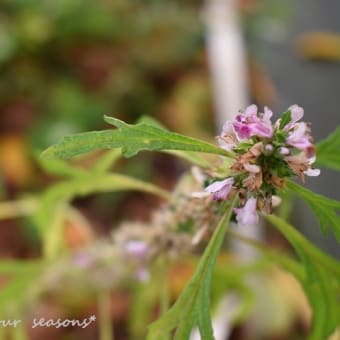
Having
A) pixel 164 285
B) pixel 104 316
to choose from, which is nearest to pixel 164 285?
pixel 164 285

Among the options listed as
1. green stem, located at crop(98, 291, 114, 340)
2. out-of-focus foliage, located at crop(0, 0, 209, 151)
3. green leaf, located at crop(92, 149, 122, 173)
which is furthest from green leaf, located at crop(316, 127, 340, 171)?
out-of-focus foliage, located at crop(0, 0, 209, 151)

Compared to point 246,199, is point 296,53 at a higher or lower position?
higher

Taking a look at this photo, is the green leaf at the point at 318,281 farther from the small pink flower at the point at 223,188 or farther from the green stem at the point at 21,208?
the green stem at the point at 21,208

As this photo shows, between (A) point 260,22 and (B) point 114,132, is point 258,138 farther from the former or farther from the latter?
(A) point 260,22

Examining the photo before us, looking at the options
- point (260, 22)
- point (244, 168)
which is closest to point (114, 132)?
point (244, 168)

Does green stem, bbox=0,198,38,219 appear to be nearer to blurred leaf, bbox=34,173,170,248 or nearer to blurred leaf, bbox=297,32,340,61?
blurred leaf, bbox=34,173,170,248

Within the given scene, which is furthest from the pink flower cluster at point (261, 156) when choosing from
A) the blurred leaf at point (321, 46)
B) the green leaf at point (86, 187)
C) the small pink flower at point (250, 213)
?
the blurred leaf at point (321, 46)

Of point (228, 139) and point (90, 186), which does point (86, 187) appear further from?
point (228, 139)
